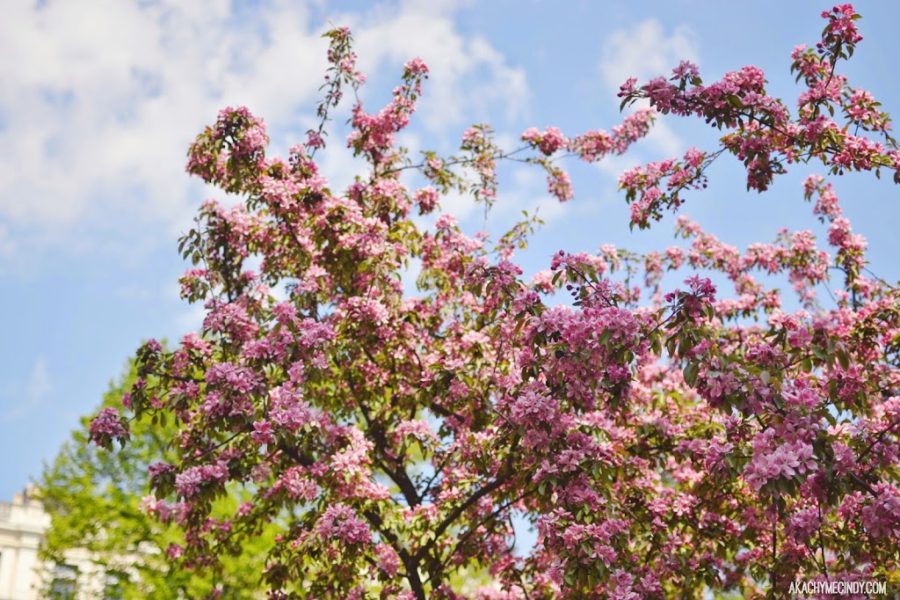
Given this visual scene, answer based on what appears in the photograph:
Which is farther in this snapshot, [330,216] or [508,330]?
[330,216]

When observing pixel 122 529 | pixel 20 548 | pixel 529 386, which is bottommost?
pixel 529 386

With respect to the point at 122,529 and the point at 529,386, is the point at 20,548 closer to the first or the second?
the point at 122,529

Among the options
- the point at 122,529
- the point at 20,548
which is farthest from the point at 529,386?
the point at 20,548

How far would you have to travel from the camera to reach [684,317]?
191 inches

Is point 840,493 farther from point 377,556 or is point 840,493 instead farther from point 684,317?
point 377,556

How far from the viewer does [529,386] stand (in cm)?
545

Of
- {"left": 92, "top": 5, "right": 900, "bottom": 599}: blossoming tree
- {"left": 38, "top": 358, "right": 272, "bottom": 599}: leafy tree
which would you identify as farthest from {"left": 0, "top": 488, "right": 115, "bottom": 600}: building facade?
{"left": 92, "top": 5, "right": 900, "bottom": 599}: blossoming tree

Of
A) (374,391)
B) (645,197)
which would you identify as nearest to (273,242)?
(374,391)

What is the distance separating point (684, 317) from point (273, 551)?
5.20m

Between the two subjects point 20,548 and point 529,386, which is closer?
point 529,386

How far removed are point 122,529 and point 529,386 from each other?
15907 mm

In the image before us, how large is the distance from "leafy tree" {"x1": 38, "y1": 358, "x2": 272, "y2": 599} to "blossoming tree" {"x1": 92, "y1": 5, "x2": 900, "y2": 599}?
9570 mm

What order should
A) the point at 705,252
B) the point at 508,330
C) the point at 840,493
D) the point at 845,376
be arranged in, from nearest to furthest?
the point at 840,493 → the point at 845,376 → the point at 508,330 → the point at 705,252

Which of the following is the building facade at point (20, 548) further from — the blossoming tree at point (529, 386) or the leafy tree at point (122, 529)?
the blossoming tree at point (529, 386)
